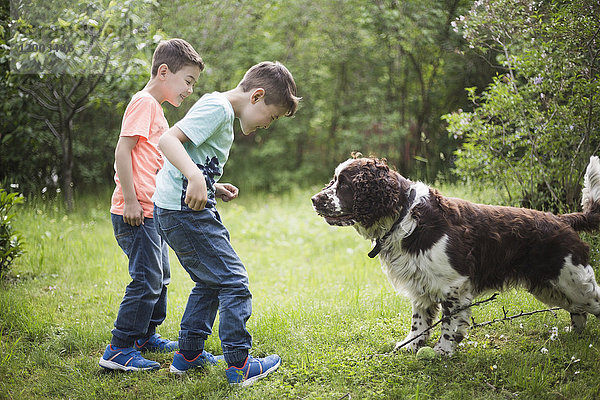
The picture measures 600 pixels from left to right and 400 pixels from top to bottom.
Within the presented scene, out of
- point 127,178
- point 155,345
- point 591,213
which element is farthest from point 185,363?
A: point 591,213

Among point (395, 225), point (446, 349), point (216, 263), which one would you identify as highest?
point (395, 225)

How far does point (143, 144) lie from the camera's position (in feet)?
11.2

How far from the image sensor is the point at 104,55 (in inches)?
263

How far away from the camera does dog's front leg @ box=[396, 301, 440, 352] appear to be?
11.4 feet

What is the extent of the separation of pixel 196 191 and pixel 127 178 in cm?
73

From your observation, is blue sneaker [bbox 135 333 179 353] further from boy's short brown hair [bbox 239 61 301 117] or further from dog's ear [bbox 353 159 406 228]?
boy's short brown hair [bbox 239 61 301 117]

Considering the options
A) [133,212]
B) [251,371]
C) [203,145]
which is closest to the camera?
Result: [203,145]

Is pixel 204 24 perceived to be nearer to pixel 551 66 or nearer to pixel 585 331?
pixel 551 66

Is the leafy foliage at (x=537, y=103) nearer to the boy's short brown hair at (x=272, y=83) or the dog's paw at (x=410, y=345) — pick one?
the dog's paw at (x=410, y=345)

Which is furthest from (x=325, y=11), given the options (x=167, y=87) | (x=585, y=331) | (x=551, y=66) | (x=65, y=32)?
(x=585, y=331)

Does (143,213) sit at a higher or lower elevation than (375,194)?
lower

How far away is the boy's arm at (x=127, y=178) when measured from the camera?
3.23 metres

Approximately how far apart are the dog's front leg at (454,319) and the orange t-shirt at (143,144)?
6.40 ft

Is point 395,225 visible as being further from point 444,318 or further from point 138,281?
point 138,281
